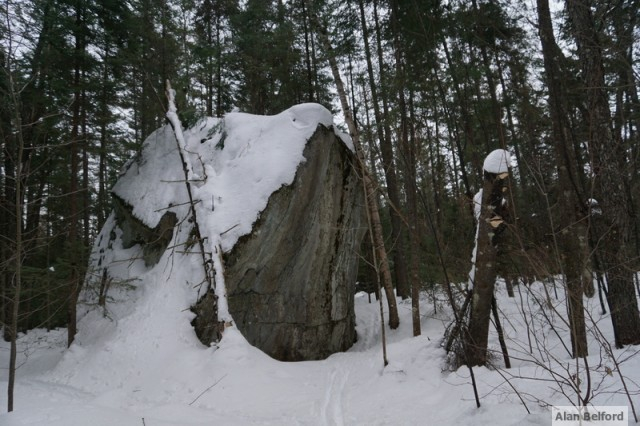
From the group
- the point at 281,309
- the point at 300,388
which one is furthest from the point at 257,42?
the point at 300,388

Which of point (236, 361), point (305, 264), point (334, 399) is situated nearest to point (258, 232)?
point (305, 264)

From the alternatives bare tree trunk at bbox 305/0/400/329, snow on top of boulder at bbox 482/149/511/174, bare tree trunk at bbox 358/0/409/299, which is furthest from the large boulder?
snow on top of boulder at bbox 482/149/511/174

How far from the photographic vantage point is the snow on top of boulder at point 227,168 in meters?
7.90

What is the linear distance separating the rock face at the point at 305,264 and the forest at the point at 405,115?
907 mm

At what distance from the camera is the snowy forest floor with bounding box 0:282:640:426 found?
12.2 feet

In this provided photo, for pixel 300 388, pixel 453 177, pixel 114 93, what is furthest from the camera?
pixel 453 177

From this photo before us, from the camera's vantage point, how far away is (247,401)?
528 centimetres

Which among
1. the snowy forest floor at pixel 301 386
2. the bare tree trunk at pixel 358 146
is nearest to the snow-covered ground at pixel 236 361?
the snowy forest floor at pixel 301 386

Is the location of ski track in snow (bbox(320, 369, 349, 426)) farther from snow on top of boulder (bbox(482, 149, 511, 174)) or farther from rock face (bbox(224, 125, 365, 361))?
snow on top of boulder (bbox(482, 149, 511, 174))

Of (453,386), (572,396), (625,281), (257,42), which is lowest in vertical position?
(453,386)

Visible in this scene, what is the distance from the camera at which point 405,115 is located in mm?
8891

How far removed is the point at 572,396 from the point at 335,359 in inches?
213

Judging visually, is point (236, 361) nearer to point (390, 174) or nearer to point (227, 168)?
point (227, 168)

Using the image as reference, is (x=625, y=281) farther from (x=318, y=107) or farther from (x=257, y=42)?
(x=257, y=42)
